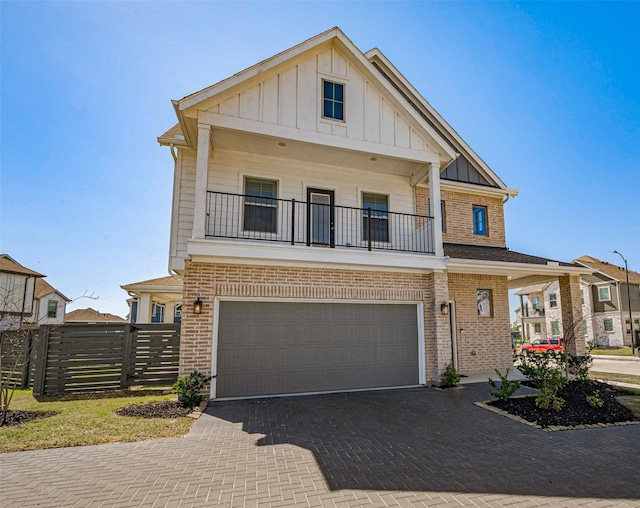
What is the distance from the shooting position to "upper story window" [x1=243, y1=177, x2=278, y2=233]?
365 inches

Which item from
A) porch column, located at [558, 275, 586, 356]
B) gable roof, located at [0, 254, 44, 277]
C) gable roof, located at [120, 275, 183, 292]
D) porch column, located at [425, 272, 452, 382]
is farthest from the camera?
gable roof, located at [0, 254, 44, 277]

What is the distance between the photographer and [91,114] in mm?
10312

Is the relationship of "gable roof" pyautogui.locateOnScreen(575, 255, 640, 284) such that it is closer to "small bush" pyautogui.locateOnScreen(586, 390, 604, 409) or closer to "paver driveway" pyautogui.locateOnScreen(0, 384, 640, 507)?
"small bush" pyautogui.locateOnScreen(586, 390, 604, 409)

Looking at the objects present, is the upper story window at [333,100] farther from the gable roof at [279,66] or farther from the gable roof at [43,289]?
the gable roof at [43,289]

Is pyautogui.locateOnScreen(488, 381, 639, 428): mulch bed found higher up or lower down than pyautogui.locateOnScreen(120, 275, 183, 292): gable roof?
lower down

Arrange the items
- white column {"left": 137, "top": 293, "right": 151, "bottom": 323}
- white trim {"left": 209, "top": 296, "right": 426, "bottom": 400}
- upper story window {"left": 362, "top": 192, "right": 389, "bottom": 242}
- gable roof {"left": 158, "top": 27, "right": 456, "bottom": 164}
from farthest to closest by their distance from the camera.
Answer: white column {"left": 137, "top": 293, "right": 151, "bottom": 323}
upper story window {"left": 362, "top": 192, "right": 389, "bottom": 242}
gable roof {"left": 158, "top": 27, "right": 456, "bottom": 164}
white trim {"left": 209, "top": 296, "right": 426, "bottom": 400}

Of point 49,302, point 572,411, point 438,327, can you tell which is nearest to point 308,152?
point 438,327

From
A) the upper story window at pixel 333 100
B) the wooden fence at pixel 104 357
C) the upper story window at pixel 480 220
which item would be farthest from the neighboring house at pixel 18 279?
the upper story window at pixel 480 220

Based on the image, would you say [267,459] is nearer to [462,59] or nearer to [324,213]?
[324,213]

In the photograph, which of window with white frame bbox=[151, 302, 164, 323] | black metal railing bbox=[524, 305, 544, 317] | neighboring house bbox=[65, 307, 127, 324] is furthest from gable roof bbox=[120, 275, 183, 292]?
black metal railing bbox=[524, 305, 544, 317]

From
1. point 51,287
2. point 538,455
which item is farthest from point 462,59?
point 51,287

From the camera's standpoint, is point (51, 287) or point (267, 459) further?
point (51, 287)

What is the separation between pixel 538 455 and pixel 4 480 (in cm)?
661

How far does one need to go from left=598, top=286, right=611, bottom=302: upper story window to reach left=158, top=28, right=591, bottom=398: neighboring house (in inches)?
1113
